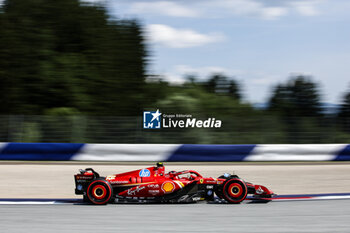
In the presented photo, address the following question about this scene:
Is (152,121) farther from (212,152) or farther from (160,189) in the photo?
(160,189)

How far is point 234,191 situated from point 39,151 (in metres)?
8.87

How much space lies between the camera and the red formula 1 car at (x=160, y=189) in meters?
7.99

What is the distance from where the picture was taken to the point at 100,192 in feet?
26.3

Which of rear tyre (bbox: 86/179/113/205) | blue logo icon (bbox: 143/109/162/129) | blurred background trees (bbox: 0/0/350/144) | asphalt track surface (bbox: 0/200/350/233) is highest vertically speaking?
blurred background trees (bbox: 0/0/350/144)

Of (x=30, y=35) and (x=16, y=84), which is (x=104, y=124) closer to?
(x=16, y=84)

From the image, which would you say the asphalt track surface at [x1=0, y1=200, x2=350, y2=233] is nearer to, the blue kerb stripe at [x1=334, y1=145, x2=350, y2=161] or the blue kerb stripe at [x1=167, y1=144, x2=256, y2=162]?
the blue kerb stripe at [x1=167, y1=144, x2=256, y2=162]

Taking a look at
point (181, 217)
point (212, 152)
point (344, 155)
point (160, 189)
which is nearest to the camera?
point (181, 217)

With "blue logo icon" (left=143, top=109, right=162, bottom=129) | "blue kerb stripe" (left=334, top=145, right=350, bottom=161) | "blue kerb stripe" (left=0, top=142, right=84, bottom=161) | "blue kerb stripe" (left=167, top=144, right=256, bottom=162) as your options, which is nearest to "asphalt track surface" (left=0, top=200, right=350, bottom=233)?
"blue kerb stripe" (left=167, top=144, right=256, bottom=162)

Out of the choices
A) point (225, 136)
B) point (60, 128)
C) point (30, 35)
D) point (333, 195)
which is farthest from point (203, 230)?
point (30, 35)

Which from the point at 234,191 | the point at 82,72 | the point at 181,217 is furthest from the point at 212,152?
the point at 82,72

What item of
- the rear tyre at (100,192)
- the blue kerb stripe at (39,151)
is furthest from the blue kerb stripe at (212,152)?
the rear tyre at (100,192)

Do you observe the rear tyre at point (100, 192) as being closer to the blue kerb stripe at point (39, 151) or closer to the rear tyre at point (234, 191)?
the rear tyre at point (234, 191)

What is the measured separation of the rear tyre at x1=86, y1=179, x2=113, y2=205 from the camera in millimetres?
7957

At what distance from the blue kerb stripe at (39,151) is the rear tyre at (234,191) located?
25.9ft
